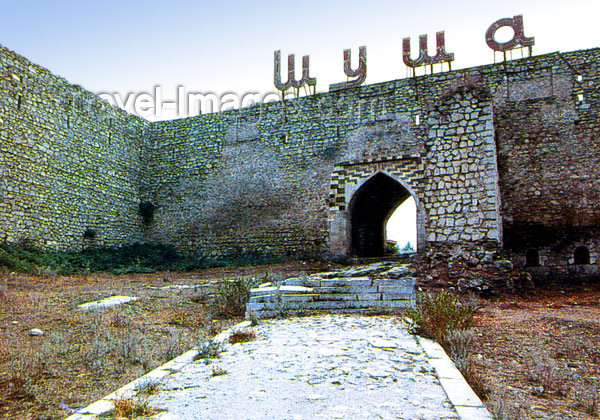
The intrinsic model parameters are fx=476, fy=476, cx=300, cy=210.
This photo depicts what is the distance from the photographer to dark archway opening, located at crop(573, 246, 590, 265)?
1226 cm

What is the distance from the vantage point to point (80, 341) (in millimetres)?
4961

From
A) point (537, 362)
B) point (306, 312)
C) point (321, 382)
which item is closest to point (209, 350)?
point (321, 382)

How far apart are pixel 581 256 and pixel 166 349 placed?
38.1 ft

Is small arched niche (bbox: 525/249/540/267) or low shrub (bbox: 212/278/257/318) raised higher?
small arched niche (bbox: 525/249/540/267)

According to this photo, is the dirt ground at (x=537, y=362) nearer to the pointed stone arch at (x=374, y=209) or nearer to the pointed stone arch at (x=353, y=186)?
the pointed stone arch at (x=374, y=209)

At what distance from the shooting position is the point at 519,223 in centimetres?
1312

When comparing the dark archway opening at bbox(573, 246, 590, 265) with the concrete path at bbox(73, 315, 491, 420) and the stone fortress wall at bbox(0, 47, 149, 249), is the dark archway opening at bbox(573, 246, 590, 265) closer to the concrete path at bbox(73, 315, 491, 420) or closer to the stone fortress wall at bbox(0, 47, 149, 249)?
the concrete path at bbox(73, 315, 491, 420)

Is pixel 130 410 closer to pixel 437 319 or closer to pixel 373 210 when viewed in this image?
pixel 437 319

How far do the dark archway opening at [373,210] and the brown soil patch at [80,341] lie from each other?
25.1ft

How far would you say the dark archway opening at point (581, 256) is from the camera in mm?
12258

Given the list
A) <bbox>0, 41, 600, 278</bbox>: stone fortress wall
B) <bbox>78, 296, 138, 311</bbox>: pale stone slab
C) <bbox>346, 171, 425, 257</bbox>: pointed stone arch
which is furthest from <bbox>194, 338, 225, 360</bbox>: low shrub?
<bbox>346, 171, 425, 257</bbox>: pointed stone arch

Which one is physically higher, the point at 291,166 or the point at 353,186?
the point at 291,166

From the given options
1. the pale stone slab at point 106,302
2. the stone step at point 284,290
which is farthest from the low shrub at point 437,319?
the pale stone slab at point 106,302

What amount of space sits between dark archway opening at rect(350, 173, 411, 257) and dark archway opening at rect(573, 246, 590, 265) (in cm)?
526
